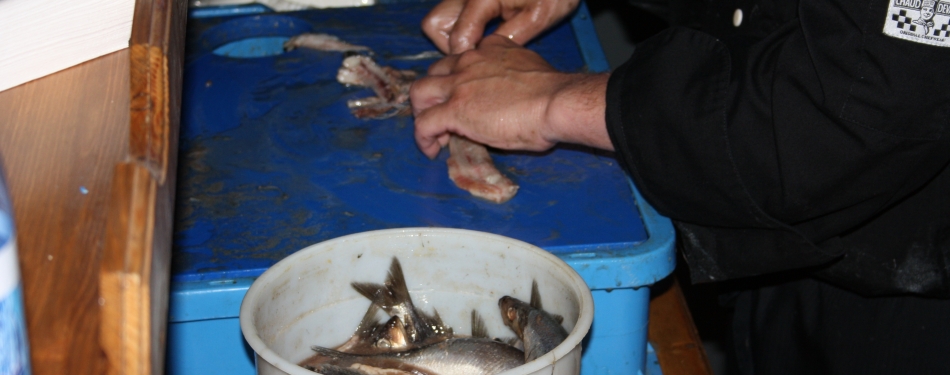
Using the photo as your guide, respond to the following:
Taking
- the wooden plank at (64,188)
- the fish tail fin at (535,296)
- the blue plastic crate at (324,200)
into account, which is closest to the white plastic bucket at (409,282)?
the fish tail fin at (535,296)

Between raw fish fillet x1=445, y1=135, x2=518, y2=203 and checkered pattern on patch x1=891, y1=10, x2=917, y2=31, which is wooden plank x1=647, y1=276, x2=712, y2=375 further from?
checkered pattern on patch x1=891, y1=10, x2=917, y2=31

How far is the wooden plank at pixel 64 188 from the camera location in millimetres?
379

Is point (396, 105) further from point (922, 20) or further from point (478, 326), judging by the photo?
point (922, 20)

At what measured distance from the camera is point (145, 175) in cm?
38

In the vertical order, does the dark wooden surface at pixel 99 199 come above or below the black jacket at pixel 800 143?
above

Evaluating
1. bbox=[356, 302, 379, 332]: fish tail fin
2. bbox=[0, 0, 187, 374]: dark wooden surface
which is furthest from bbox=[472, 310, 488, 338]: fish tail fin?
bbox=[0, 0, 187, 374]: dark wooden surface

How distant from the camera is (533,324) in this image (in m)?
0.79

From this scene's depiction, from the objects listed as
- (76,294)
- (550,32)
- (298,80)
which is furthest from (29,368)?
(550,32)

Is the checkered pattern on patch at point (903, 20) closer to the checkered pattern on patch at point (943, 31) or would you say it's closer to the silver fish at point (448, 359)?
the checkered pattern on patch at point (943, 31)

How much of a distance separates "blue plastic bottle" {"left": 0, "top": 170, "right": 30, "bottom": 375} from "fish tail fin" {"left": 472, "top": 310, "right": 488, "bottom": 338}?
1.96ft

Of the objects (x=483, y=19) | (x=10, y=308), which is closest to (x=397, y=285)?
(x=10, y=308)

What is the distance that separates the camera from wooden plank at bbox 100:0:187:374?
0.34 meters

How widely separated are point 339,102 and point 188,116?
0.27 m

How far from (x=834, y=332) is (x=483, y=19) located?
33.4 inches
